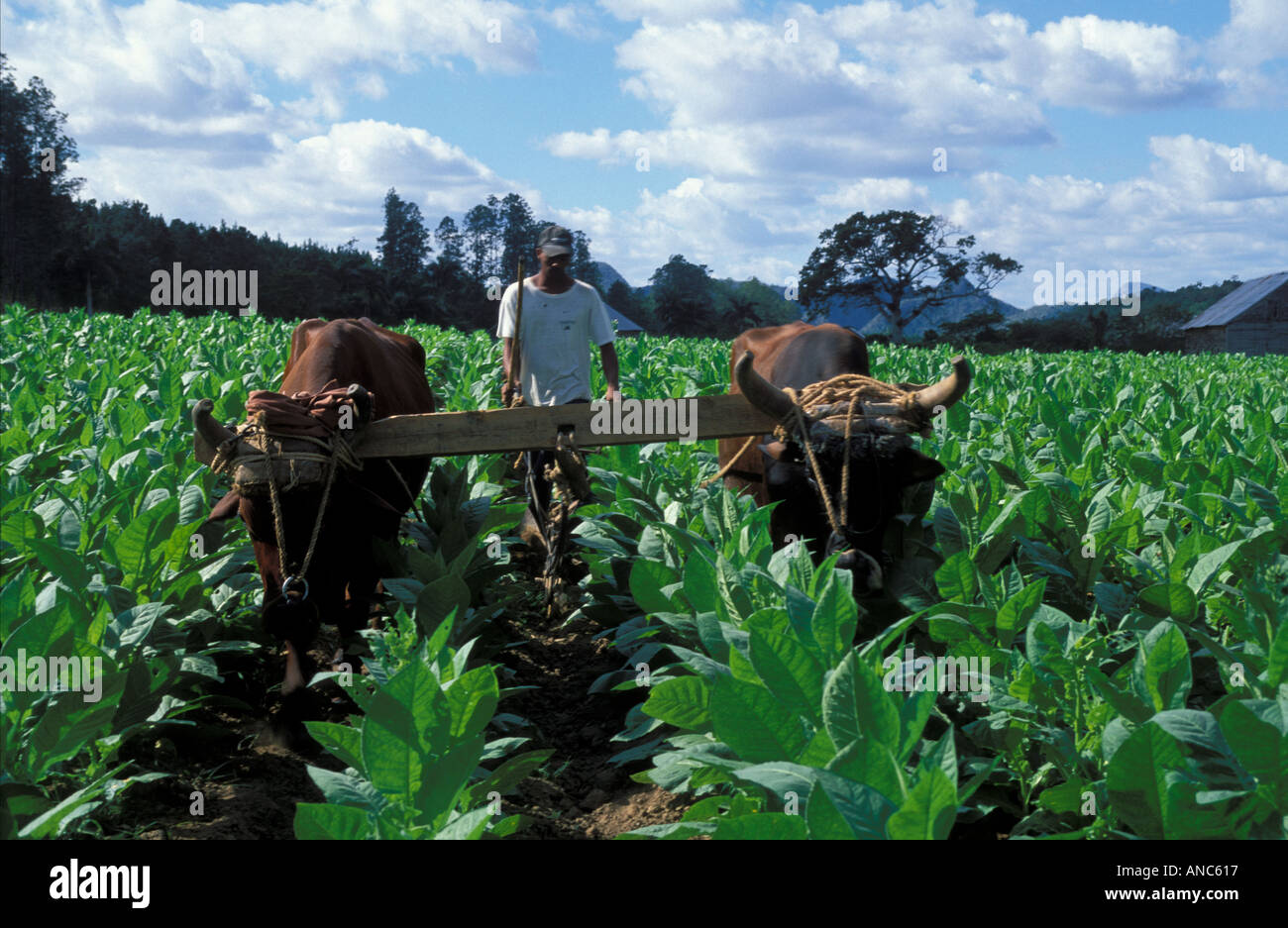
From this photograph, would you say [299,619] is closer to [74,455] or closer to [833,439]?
[833,439]

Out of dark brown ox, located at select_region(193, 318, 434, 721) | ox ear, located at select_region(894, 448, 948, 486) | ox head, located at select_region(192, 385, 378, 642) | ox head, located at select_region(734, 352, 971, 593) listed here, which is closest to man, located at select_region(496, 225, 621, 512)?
dark brown ox, located at select_region(193, 318, 434, 721)

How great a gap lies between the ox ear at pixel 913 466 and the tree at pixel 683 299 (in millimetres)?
46908

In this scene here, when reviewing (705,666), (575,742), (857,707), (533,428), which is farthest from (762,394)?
(857,707)

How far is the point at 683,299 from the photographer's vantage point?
5550 cm

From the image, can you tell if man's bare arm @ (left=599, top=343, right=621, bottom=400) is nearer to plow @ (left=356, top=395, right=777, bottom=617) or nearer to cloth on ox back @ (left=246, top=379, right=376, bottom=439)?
plow @ (left=356, top=395, right=777, bottom=617)

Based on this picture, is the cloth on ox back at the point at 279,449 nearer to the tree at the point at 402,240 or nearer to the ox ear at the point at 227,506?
the ox ear at the point at 227,506

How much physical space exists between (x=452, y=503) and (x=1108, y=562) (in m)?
3.62

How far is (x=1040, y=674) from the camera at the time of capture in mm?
3078

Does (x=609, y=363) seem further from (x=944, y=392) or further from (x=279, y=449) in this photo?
(x=279, y=449)

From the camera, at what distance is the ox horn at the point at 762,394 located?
441 centimetres

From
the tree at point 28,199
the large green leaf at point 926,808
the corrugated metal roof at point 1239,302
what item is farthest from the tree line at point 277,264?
the large green leaf at point 926,808

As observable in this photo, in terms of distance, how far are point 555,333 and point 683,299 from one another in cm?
4942

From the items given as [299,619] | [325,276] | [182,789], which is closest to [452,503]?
[299,619]

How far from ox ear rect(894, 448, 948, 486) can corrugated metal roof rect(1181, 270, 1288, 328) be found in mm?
61202
